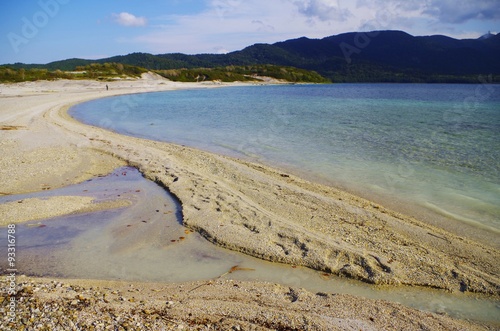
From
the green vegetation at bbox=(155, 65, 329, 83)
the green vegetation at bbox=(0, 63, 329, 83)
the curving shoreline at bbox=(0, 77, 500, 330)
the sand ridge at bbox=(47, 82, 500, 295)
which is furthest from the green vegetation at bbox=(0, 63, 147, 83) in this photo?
the sand ridge at bbox=(47, 82, 500, 295)

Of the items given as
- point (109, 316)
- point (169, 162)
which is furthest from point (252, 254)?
point (169, 162)

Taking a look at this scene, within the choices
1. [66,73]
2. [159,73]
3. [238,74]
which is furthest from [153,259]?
[238,74]

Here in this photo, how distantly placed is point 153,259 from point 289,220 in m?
2.92

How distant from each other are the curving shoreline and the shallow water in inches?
10.1

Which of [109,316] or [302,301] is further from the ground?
[109,316]

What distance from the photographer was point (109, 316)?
370 cm

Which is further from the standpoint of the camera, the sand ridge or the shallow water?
the sand ridge

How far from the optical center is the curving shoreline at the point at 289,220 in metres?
5.28

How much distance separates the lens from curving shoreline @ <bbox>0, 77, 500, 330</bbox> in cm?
528

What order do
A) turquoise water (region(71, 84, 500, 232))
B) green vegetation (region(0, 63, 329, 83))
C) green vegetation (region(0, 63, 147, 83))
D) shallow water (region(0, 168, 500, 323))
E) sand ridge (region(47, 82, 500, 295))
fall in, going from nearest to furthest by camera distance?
shallow water (region(0, 168, 500, 323)) → sand ridge (region(47, 82, 500, 295)) → turquoise water (region(71, 84, 500, 232)) → green vegetation (region(0, 63, 147, 83)) → green vegetation (region(0, 63, 329, 83))

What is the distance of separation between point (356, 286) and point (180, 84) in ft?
317

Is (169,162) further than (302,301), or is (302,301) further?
(169,162)

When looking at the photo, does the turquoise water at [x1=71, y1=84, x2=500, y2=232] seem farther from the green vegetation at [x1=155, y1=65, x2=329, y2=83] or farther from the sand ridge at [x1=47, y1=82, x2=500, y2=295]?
the green vegetation at [x1=155, y1=65, x2=329, y2=83]

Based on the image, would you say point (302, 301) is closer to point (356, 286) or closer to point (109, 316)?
point (356, 286)
